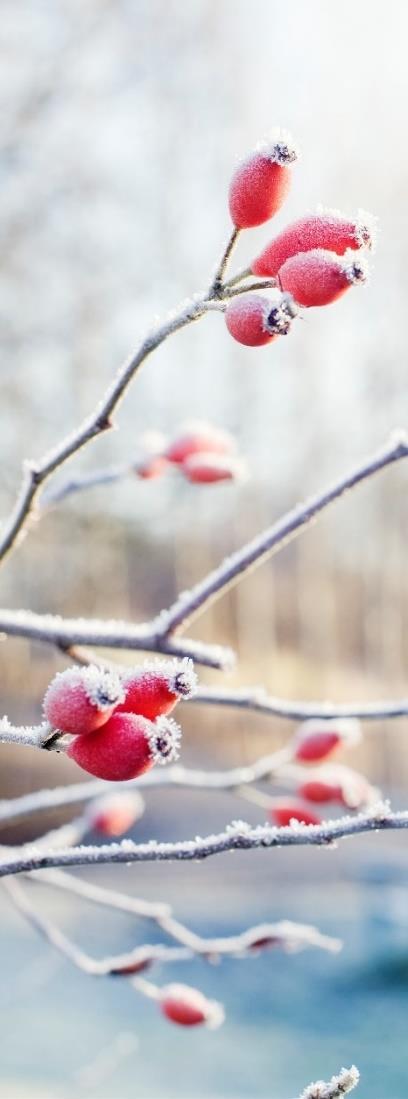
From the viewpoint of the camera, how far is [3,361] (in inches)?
107

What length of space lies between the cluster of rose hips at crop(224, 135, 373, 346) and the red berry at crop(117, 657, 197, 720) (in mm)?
86

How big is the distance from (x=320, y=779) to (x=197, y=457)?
0.65 feet

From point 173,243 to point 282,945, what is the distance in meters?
2.71

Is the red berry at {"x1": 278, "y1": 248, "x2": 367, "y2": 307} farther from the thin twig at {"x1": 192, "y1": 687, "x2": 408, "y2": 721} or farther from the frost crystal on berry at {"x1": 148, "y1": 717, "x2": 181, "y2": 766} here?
the thin twig at {"x1": 192, "y1": 687, "x2": 408, "y2": 721}

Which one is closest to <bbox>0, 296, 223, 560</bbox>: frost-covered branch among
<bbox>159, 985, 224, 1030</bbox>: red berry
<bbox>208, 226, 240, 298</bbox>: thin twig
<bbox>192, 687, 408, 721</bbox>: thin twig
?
<bbox>208, 226, 240, 298</bbox>: thin twig

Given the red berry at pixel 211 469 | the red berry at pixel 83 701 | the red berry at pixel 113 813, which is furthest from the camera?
the red berry at pixel 113 813

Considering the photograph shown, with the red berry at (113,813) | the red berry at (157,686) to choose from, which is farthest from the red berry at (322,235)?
the red berry at (113,813)

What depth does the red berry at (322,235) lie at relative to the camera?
0.28m

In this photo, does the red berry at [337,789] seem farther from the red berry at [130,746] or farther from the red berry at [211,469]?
the red berry at [130,746]

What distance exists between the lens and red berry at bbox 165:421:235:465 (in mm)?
594

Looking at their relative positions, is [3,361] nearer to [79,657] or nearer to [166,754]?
[79,657]

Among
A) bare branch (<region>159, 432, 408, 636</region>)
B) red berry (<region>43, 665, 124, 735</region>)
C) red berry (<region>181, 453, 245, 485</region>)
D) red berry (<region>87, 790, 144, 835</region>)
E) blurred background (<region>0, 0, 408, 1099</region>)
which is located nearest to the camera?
red berry (<region>43, 665, 124, 735</region>)

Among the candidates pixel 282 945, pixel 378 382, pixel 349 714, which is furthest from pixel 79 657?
pixel 378 382

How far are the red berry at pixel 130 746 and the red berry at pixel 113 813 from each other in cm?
44
